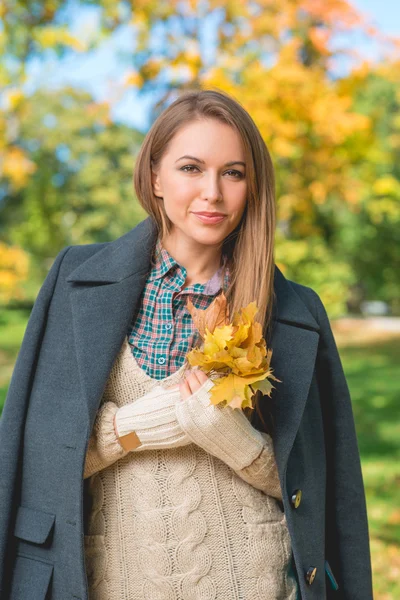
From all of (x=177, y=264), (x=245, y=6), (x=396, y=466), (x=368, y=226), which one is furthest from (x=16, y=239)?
(x=177, y=264)

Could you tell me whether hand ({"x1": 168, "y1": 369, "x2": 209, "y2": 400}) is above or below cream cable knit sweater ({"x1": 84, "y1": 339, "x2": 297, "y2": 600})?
above

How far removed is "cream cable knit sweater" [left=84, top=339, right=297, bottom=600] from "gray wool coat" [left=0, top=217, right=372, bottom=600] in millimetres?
63

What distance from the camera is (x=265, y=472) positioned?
2082mm

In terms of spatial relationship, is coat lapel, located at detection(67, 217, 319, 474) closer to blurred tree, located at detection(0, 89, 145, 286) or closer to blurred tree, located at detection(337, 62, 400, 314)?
blurred tree, located at detection(337, 62, 400, 314)

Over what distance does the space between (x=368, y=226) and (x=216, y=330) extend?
23913 millimetres

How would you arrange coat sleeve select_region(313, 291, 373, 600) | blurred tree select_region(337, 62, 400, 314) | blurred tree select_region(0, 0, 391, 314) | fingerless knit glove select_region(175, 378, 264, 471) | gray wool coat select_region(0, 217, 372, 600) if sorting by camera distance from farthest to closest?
blurred tree select_region(337, 62, 400, 314)
blurred tree select_region(0, 0, 391, 314)
coat sleeve select_region(313, 291, 373, 600)
gray wool coat select_region(0, 217, 372, 600)
fingerless knit glove select_region(175, 378, 264, 471)

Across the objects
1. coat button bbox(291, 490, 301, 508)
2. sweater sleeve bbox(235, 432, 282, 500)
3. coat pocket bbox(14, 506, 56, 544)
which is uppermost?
sweater sleeve bbox(235, 432, 282, 500)

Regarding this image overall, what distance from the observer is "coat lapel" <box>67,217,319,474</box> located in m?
2.07

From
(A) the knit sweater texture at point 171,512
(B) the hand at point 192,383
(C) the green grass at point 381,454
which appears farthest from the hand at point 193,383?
(C) the green grass at point 381,454

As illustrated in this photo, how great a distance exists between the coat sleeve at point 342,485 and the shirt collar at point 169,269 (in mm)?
354

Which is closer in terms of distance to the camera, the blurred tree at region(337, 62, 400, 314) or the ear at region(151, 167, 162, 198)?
the ear at region(151, 167, 162, 198)

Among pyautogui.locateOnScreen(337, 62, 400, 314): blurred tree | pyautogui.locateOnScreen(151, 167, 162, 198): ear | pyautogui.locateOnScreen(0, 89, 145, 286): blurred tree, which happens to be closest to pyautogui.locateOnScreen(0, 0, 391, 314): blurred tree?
pyautogui.locateOnScreen(151, 167, 162, 198): ear

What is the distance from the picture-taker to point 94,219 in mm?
24922

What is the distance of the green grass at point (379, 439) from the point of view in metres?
4.70
